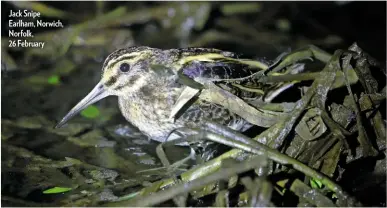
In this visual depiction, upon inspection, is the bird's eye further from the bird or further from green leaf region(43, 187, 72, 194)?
green leaf region(43, 187, 72, 194)

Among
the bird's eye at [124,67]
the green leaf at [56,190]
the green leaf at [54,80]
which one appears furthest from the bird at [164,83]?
the green leaf at [54,80]

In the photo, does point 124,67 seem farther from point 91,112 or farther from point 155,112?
point 91,112

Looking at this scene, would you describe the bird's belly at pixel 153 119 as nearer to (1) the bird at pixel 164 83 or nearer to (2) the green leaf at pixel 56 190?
(1) the bird at pixel 164 83

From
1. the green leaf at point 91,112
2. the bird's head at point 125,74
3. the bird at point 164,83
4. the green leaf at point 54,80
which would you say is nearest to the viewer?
the bird at point 164,83

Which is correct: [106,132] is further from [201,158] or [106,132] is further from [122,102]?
[201,158]

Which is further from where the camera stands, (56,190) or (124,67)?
(124,67)

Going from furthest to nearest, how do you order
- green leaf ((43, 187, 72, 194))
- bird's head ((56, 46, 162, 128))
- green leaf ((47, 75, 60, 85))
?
green leaf ((47, 75, 60, 85))
bird's head ((56, 46, 162, 128))
green leaf ((43, 187, 72, 194))

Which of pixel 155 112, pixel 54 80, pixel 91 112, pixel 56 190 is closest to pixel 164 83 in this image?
Result: pixel 155 112

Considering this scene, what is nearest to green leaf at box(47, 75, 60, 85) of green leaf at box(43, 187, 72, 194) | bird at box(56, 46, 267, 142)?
bird at box(56, 46, 267, 142)

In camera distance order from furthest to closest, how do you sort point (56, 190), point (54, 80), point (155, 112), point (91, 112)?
point (54, 80), point (91, 112), point (155, 112), point (56, 190)
